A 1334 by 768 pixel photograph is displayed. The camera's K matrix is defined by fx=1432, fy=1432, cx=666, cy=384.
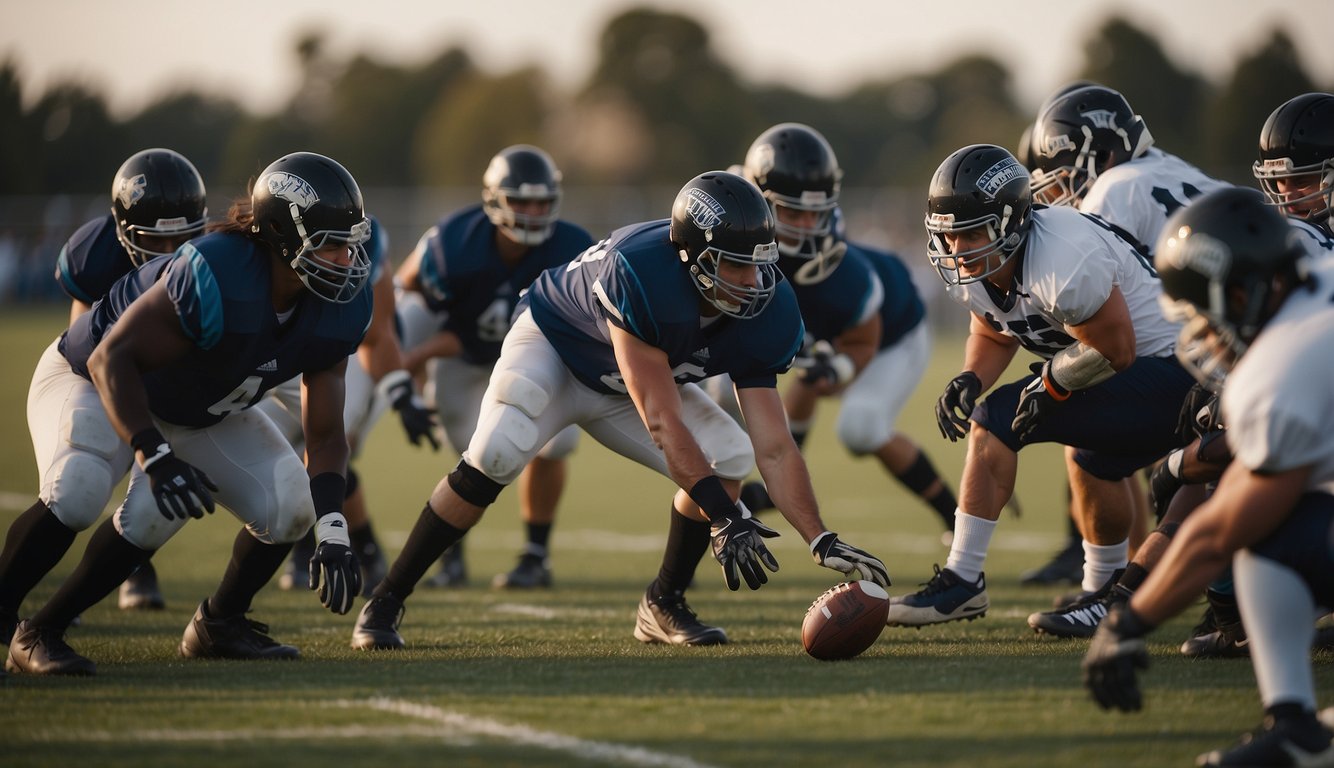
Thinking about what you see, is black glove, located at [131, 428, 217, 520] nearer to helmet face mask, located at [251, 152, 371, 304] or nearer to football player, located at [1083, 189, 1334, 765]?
helmet face mask, located at [251, 152, 371, 304]

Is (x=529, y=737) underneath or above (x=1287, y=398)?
underneath

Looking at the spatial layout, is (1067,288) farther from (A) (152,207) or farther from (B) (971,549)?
(A) (152,207)

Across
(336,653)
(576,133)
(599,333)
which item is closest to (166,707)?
(336,653)

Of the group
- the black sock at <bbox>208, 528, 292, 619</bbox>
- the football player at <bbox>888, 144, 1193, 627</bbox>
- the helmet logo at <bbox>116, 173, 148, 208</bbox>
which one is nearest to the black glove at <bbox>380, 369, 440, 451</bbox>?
the black sock at <bbox>208, 528, 292, 619</bbox>

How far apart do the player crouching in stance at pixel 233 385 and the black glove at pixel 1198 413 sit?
2.82 meters

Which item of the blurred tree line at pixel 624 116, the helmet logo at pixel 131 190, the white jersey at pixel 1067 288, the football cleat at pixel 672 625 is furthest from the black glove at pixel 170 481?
the blurred tree line at pixel 624 116

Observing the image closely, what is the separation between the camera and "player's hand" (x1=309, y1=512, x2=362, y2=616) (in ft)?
15.6

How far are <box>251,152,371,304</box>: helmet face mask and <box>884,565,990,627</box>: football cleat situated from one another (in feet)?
7.48

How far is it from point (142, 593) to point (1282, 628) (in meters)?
4.89

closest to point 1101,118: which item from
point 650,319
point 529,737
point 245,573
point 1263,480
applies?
point 650,319

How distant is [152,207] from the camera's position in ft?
18.4

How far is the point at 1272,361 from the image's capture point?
3322 mm

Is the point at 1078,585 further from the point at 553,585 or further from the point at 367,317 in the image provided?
the point at 367,317

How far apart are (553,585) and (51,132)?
28.5 m
